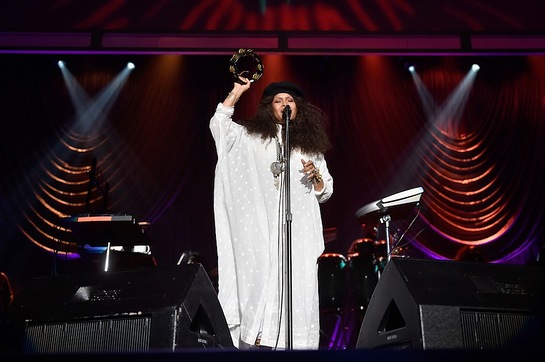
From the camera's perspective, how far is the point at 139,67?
922cm

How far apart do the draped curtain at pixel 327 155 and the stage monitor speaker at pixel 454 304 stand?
579cm

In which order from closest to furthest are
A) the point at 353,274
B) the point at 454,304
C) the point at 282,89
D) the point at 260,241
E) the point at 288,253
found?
1. the point at 454,304
2. the point at 288,253
3. the point at 260,241
4. the point at 282,89
5. the point at 353,274

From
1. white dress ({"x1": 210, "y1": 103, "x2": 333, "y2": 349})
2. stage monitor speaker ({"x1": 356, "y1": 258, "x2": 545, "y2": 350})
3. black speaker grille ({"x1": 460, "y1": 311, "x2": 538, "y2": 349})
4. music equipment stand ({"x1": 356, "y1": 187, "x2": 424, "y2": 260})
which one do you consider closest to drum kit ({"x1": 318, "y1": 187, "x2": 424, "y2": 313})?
music equipment stand ({"x1": 356, "y1": 187, "x2": 424, "y2": 260})

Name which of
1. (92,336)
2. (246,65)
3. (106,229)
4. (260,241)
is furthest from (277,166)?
(106,229)

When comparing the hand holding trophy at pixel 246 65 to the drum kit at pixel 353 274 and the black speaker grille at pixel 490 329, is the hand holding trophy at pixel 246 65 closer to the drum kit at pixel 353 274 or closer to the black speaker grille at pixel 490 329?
the black speaker grille at pixel 490 329

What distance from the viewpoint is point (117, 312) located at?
230cm

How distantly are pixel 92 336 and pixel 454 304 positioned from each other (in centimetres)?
152

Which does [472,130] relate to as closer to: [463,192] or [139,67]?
[463,192]

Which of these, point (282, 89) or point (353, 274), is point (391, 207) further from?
point (353, 274)

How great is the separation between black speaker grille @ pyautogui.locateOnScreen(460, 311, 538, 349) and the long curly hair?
1.69m

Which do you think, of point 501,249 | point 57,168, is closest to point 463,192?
point 501,249

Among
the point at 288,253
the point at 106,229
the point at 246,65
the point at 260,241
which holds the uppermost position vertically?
the point at 246,65

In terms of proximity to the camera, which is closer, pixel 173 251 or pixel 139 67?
pixel 173 251

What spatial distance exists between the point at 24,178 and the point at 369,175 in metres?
5.45
